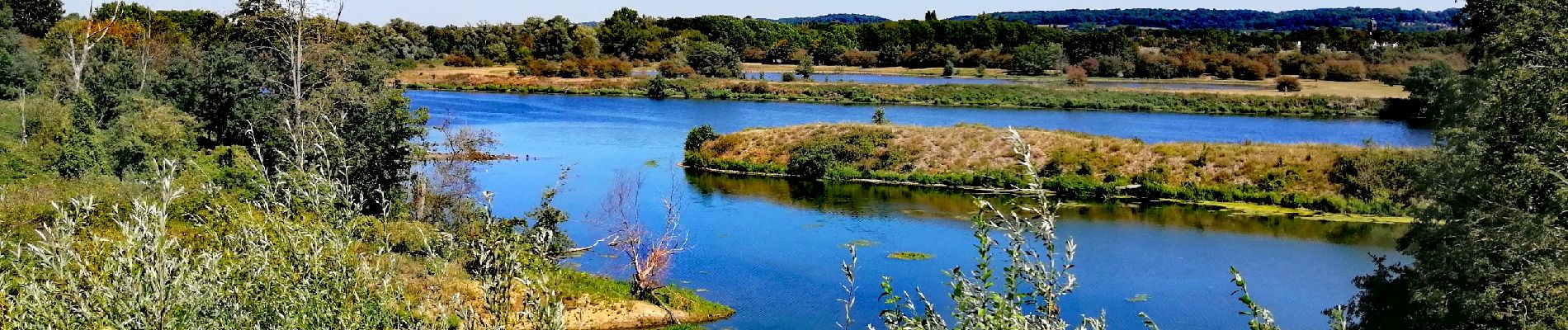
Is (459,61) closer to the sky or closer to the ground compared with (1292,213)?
closer to the sky

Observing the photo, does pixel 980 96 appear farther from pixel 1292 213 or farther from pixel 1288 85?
pixel 1292 213

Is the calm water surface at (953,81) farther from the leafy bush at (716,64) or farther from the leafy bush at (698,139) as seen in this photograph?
the leafy bush at (698,139)

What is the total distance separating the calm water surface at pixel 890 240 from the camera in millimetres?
25641

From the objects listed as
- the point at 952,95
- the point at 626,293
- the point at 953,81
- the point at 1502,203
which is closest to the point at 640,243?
the point at 626,293

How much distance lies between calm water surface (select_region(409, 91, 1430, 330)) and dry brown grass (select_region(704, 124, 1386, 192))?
3490mm

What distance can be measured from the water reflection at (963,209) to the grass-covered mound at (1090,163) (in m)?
1.40

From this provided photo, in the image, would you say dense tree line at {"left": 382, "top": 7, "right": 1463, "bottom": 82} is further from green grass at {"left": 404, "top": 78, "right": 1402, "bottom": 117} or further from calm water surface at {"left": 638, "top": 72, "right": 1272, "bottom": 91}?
green grass at {"left": 404, "top": 78, "right": 1402, "bottom": 117}

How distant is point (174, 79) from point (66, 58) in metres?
6.31

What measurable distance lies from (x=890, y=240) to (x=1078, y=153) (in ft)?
53.7

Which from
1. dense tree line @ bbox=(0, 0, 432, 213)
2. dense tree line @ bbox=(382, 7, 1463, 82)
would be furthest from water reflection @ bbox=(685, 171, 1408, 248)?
dense tree line @ bbox=(382, 7, 1463, 82)

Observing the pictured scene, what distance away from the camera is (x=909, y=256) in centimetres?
3016

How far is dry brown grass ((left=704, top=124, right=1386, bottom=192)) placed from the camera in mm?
42656

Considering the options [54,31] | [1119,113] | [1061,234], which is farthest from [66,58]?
[1119,113]

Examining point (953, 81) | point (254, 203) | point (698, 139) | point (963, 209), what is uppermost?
point (254, 203)
